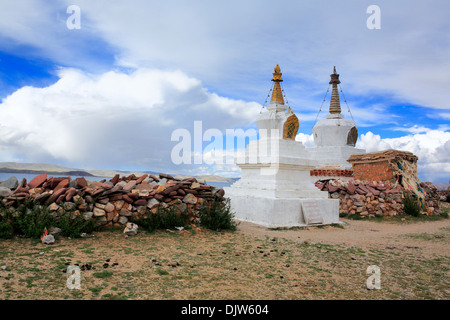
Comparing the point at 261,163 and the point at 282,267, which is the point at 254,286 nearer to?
the point at 282,267

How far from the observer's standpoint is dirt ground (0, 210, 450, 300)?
12.4ft

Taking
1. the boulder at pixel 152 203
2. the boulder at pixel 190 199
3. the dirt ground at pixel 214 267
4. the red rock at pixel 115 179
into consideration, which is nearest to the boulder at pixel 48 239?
the dirt ground at pixel 214 267

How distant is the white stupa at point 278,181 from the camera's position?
10.1m

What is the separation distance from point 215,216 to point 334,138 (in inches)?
679

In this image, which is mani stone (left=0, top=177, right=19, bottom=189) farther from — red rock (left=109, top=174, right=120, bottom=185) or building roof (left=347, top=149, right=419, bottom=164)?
building roof (left=347, top=149, right=419, bottom=164)

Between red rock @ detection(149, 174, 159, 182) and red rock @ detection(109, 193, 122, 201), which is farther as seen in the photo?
red rock @ detection(149, 174, 159, 182)

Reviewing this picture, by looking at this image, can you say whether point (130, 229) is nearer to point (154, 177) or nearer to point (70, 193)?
point (70, 193)

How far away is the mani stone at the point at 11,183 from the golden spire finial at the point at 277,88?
935cm

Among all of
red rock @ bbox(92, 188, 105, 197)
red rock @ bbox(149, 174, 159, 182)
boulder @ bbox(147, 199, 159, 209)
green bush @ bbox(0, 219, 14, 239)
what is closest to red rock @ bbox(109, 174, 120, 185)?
red rock @ bbox(149, 174, 159, 182)

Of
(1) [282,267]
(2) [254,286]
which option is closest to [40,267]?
(2) [254,286]

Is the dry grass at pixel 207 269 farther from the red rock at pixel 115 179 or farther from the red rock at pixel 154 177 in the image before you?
the red rock at pixel 154 177

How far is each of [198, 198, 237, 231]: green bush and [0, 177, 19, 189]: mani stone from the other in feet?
13.5

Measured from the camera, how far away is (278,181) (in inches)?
427

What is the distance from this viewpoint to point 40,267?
4.40m
